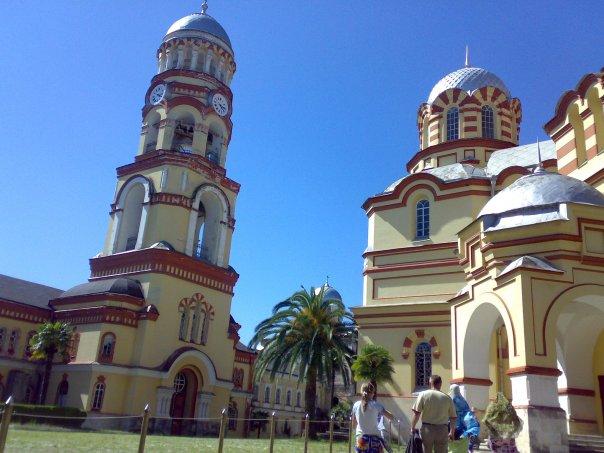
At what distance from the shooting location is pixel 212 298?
33.3 meters

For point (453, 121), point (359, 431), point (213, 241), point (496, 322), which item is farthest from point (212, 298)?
point (359, 431)

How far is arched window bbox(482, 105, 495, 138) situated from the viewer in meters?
30.3

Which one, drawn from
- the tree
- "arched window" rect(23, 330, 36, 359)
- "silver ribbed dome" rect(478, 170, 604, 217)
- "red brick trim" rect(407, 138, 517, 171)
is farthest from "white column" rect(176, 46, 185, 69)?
"silver ribbed dome" rect(478, 170, 604, 217)

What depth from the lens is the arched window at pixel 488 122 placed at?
3031cm

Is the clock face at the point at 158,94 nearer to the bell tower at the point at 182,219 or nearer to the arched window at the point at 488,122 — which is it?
the bell tower at the point at 182,219

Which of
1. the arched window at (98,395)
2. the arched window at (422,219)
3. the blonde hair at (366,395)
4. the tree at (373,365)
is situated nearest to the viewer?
the blonde hair at (366,395)

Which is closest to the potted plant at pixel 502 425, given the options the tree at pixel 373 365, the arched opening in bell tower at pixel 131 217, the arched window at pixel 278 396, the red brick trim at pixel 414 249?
the tree at pixel 373 365

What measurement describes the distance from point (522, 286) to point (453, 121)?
1736cm

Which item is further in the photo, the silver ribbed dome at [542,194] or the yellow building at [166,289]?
the yellow building at [166,289]

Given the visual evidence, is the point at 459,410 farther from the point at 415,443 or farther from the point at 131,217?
the point at 131,217

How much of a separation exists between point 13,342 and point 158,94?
53.4 feet

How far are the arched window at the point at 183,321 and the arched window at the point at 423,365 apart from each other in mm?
13251

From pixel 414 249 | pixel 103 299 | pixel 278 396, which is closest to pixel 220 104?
pixel 103 299

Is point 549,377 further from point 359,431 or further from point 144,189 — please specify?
point 144,189
